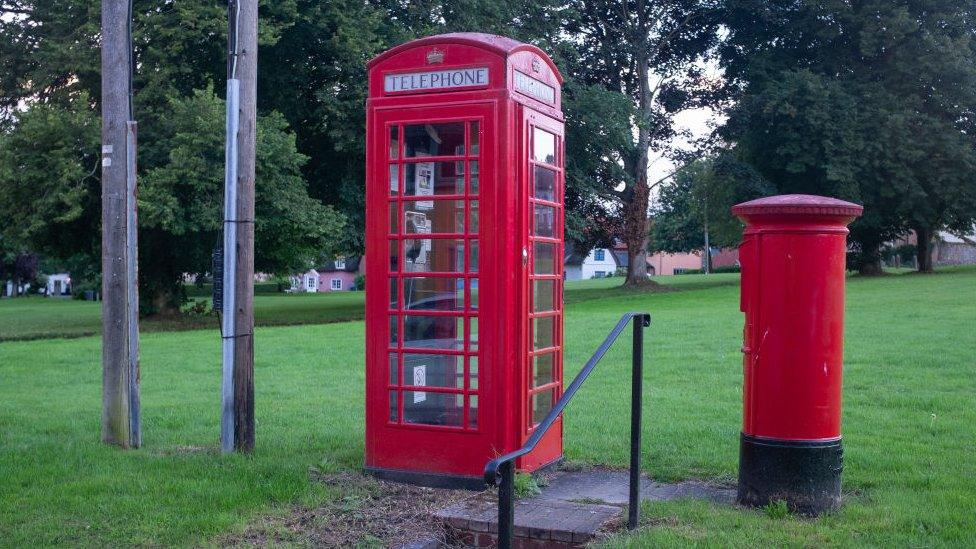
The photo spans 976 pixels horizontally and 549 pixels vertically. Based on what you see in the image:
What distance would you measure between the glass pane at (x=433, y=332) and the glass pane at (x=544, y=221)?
2.62 feet

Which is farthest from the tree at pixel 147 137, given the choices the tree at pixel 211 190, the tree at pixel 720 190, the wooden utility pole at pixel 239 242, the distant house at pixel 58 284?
the distant house at pixel 58 284

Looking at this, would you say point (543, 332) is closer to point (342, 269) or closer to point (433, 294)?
point (433, 294)

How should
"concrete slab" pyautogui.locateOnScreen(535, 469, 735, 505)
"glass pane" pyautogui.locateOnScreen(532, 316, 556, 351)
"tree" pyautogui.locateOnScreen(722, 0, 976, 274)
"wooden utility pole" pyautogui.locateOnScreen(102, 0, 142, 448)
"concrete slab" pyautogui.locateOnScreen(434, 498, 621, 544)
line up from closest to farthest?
"concrete slab" pyautogui.locateOnScreen(434, 498, 621, 544)
"concrete slab" pyautogui.locateOnScreen(535, 469, 735, 505)
"glass pane" pyautogui.locateOnScreen(532, 316, 556, 351)
"wooden utility pole" pyautogui.locateOnScreen(102, 0, 142, 448)
"tree" pyautogui.locateOnScreen(722, 0, 976, 274)

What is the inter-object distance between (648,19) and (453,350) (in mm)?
33388

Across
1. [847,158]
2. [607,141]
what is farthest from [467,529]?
[847,158]

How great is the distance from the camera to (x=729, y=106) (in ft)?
127

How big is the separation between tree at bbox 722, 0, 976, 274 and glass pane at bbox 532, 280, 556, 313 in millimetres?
28813

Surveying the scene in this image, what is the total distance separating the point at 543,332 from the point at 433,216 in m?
1.09

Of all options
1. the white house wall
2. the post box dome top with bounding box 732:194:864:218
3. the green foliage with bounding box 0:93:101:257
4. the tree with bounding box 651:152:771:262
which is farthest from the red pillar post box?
the white house wall

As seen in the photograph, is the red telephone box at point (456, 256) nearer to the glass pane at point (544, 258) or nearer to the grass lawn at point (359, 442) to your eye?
A: the glass pane at point (544, 258)

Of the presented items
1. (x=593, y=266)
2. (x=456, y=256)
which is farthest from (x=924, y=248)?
(x=593, y=266)

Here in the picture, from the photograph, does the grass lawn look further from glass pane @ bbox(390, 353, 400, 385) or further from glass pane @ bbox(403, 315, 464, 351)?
glass pane @ bbox(403, 315, 464, 351)

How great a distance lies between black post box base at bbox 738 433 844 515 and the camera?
525 centimetres

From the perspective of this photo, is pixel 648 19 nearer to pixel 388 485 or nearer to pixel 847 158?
pixel 847 158
